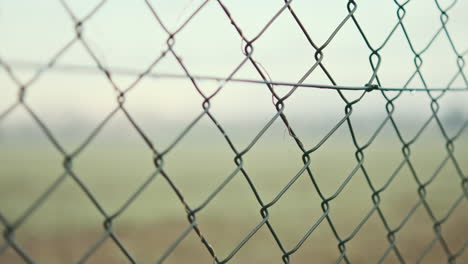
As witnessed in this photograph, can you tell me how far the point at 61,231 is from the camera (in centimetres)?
613

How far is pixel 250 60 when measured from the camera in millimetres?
707

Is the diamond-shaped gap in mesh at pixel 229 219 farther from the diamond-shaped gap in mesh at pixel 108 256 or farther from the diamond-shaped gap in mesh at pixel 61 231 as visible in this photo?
the diamond-shaped gap in mesh at pixel 61 231

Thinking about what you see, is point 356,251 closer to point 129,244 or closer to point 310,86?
point 129,244

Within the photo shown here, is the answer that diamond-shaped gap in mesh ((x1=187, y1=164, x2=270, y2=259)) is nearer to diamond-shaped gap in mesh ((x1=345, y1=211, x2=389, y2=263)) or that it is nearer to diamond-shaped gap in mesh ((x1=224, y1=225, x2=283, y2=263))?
diamond-shaped gap in mesh ((x1=224, y1=225, x2=283, y2=263))

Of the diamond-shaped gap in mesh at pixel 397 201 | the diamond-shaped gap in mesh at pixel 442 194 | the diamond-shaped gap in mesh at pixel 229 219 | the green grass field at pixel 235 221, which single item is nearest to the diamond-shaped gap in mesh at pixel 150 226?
the green grass field at pixel 235 221

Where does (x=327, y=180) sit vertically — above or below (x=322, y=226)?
above

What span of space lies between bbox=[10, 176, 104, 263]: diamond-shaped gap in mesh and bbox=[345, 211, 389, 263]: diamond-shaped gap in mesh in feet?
7.04

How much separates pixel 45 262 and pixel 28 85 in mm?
4234

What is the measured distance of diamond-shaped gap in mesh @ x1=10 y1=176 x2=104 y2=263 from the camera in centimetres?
472

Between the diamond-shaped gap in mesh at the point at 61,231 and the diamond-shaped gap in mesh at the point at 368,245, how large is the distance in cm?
214

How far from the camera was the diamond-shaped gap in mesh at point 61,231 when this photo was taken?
15.5 ft

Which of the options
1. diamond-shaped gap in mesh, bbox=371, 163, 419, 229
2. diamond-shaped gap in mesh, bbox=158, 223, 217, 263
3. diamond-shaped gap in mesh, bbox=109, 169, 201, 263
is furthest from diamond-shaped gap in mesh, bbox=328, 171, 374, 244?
diamond-shaped gap in mesh, bbox=109, 169, 201, 263

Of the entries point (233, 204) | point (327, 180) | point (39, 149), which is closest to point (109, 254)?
point (233, 204)

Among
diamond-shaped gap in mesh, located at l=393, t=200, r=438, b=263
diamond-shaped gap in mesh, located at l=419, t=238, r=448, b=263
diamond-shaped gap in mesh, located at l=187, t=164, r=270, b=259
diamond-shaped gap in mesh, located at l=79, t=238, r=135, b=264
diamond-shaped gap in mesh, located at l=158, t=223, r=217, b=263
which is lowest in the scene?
diamond-shaped gap in mesh, located at l=419, t=238, r=448, b=263
